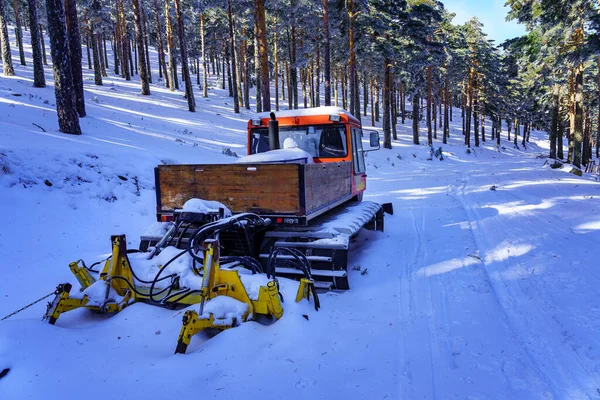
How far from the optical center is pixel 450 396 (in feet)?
9.16

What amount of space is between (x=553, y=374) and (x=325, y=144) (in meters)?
5.33

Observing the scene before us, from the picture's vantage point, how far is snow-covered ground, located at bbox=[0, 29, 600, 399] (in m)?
2.86

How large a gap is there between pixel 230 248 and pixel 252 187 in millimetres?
993

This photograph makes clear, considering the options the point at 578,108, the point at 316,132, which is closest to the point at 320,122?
the point at 316,132

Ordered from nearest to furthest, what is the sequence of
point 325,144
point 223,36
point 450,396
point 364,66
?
point 450,396
point 325,144
point 364,66
point 223,36

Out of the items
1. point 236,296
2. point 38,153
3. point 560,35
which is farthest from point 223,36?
point 236,296

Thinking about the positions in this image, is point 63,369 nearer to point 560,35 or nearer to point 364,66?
point 560,35

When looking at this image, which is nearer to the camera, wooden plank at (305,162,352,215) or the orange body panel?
wooden plank at (305,162,352,215)

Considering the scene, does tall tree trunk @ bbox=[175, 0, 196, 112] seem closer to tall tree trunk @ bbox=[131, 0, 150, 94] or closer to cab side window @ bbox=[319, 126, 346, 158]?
tall tree trunk @ bbox=[131, 0, 150, 94]

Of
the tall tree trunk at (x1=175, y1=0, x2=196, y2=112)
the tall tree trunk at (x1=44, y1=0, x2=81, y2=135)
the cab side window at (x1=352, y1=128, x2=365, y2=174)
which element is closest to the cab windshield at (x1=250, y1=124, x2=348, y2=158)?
the cab side window at (x1=352, y1=128, x2=365, y2=174)

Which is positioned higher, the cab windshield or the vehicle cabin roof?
the vehicle cabin roof

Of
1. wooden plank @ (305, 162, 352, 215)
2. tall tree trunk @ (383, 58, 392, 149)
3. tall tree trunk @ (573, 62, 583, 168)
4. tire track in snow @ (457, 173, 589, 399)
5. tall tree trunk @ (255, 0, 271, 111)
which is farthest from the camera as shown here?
tall tree trunk @ (383, 58, 392, 149)

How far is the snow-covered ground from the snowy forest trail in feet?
0.06

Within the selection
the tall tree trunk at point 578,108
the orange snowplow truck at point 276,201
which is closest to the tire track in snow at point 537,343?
the orange snowplow truck at point 276,201
